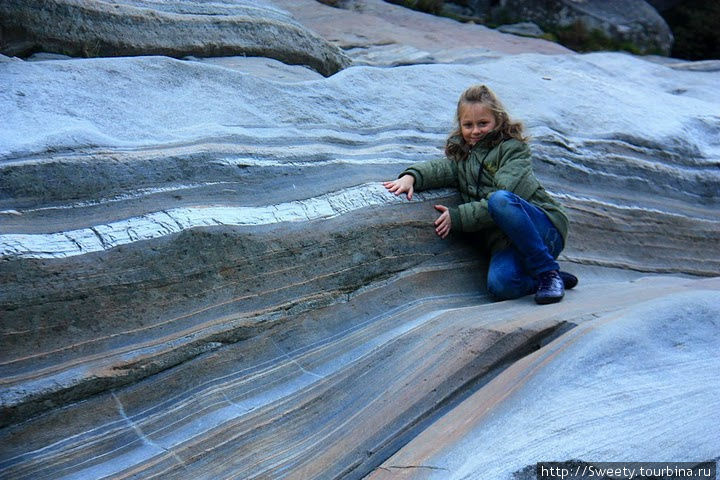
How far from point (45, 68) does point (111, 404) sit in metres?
1.84

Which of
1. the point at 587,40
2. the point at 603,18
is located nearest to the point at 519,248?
the point at 587,40

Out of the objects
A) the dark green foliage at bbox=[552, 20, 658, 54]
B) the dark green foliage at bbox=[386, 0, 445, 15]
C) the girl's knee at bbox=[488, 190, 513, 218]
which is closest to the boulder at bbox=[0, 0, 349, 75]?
the girl's knee at bbox=[488, 190, 513, 218]

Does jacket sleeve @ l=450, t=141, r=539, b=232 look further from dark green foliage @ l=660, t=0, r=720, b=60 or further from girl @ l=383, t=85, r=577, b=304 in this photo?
dark green foliage @ l=660, t=0, r=720, b=60

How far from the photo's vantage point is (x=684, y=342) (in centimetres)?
334

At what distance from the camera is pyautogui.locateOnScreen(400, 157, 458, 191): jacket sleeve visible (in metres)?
4.41

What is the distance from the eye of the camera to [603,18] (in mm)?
9766

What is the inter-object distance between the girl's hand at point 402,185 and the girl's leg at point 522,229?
417 millimetres

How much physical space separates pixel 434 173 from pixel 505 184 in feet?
1.30

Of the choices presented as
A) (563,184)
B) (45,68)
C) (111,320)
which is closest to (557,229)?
(563,184)

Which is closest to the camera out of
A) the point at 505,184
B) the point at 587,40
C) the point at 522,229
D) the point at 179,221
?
the point at 179,221

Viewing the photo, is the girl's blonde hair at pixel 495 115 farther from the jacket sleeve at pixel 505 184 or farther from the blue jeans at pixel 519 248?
the blue jeans at pixel 519 248

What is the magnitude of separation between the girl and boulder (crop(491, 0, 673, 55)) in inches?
225

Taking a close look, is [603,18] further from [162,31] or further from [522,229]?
[522,229]

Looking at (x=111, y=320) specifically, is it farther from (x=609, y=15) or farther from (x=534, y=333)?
(x=609, y=15)
